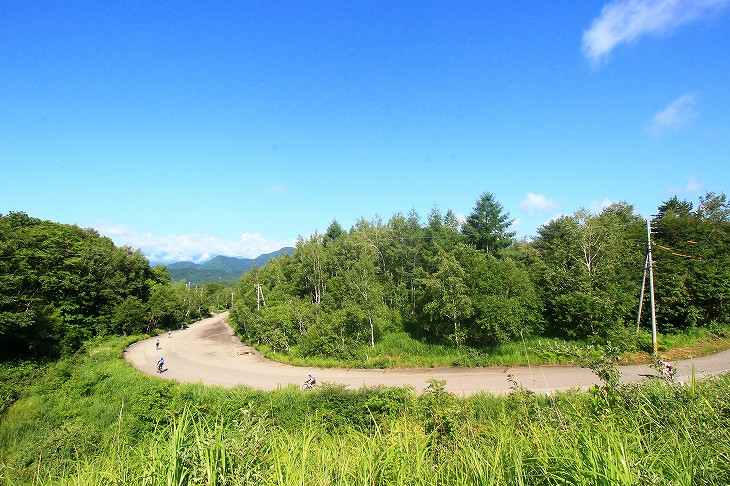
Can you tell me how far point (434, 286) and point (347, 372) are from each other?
26.2ft

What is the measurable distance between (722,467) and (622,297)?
22.2m

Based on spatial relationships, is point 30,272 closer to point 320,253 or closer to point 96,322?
point 96,322

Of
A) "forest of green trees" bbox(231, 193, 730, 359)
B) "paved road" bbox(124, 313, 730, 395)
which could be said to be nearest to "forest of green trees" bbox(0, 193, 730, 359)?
"forest of green trees" bbox(231, 193, 730, 359)

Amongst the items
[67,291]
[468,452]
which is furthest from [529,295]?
[67,291]

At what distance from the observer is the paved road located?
15.6 meters

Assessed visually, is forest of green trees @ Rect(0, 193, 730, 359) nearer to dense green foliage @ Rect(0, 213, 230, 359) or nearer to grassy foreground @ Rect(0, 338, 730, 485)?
dense green foliage @ Rect(0, 213, 230, 359)

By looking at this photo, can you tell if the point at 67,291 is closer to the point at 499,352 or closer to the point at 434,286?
the point at 434,286

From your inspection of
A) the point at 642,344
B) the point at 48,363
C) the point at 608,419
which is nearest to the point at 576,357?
the point at 608,419

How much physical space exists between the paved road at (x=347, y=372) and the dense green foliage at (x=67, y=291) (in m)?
6.27

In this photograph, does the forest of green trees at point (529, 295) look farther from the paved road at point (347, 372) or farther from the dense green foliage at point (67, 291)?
the dense green foliage at point (67, 291)

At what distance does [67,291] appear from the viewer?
3275cm

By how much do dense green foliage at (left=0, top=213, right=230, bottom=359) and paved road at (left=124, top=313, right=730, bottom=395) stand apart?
627 centimetres

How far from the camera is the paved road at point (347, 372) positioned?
51.2 ft

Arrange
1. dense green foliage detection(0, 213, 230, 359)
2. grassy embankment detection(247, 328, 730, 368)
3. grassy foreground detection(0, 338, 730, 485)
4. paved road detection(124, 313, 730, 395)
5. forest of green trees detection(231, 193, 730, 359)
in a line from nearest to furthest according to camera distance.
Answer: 1. grassy foreground detection(0, 338, 730, 485)
2. paved road detection(124, 313, 730, 395)
3. grassy embankment detection(247, 328, 730, 368)
4. forest of green trees detection(231, 193, 730, 359)
5. dense green foliage detection(0, 213, 230, 359)
